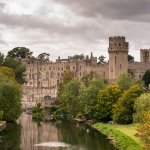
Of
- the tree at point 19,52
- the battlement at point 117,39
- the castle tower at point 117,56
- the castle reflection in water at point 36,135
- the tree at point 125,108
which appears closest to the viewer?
the castle reflection in water at point 36,135

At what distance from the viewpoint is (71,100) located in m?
72.4

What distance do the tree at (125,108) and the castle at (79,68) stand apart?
3958cm

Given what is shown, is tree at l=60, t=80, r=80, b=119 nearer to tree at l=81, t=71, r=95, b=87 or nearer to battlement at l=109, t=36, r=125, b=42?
tree at l=81, t=71, r=95, b=87

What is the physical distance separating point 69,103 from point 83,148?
32359 millimetres

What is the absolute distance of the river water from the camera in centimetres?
4097

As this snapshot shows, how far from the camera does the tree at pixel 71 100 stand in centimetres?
7181

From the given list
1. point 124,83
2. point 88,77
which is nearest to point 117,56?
point 88,77

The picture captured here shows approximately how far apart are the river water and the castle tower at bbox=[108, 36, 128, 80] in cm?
4087

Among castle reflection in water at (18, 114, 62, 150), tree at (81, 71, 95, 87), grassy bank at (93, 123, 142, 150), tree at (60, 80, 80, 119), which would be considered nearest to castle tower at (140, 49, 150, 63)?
tree at (81, 71, 95, 87)

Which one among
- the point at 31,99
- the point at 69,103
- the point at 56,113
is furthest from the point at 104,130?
the point at 31,99

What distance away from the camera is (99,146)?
41594 mm

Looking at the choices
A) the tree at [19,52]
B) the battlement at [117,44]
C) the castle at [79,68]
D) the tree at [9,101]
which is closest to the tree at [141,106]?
the tree at [9,101]

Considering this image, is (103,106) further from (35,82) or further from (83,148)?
(35,82)

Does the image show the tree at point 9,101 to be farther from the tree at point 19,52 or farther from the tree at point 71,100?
the tree at point 19,52
